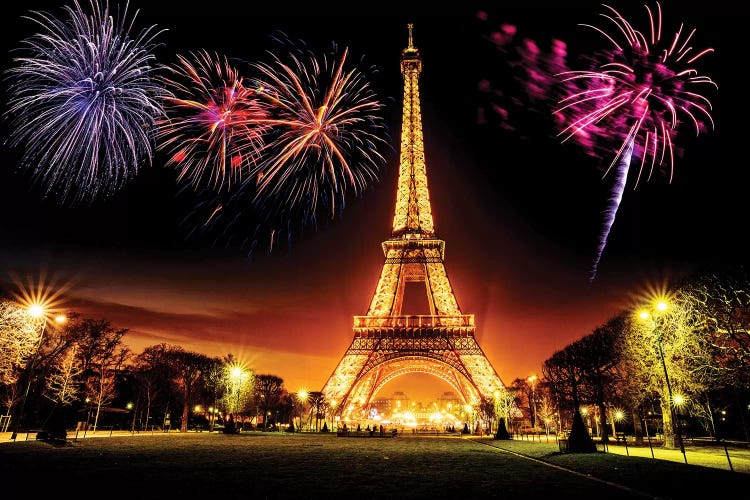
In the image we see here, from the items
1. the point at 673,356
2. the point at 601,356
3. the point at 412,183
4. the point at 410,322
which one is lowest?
the point at 673,356

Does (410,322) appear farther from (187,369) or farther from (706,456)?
(706,456)

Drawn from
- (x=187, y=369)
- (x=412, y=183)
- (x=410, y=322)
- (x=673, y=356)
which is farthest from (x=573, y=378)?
(x=187, y=369)

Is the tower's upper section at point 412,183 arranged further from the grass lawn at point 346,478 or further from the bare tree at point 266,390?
the grass lawn at point 346,478

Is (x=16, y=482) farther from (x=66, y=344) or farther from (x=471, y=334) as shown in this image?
(x=471, y=334)

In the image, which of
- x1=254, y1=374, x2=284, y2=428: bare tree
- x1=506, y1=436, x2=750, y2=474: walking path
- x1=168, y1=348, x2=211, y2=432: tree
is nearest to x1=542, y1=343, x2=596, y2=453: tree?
x1=506, y1=436, x2=750, y2=474: walking path

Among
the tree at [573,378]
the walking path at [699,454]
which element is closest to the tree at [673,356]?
the walking path at [699,454]

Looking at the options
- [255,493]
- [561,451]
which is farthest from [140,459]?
[561,451]
